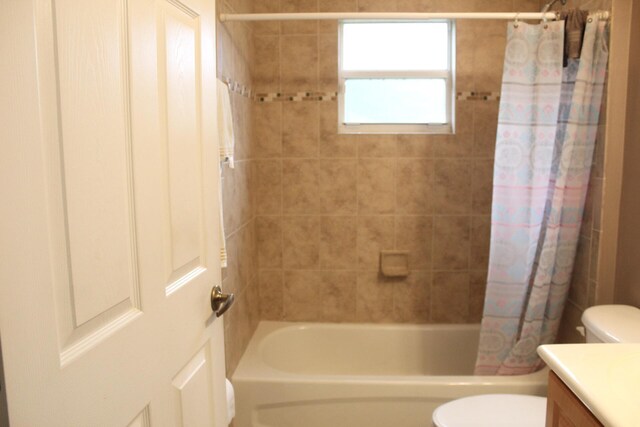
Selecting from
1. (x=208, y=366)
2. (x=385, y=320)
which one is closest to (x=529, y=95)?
(x=385, y=320)

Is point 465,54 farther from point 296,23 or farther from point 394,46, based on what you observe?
point 296,23

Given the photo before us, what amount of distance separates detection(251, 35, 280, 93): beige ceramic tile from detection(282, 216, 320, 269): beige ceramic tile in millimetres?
740

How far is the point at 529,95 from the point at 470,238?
93 centimetres

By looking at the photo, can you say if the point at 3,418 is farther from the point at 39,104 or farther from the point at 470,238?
the point at 470,238

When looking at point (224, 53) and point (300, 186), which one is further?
point (300, 186)

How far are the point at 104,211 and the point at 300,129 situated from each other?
6.70 ft

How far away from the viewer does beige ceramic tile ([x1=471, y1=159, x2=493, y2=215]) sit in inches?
108

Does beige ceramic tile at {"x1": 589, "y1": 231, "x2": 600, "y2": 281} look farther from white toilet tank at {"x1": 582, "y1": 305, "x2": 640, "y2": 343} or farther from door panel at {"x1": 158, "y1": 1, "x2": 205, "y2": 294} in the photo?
door panel at {"x1": 158, "y1": 1, "x2": 205, "y2": 294}

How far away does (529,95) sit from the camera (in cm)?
214

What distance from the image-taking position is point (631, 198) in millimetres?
1971

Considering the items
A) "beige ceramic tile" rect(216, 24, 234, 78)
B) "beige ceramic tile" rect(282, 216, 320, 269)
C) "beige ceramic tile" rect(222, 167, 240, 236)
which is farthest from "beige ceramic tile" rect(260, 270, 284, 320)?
"beige ceramic tile" rect(216, 24, 234, 78)

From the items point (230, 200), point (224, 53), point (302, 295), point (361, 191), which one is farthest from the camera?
point (302, 295)

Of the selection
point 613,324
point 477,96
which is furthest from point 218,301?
point 477,96

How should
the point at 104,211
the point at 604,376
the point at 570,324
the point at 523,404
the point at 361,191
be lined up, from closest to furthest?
1. the point at 104,211
2. the point at 604,376
3. the point at 523,404
4. the point at 570,324
5. the point at 361,191
